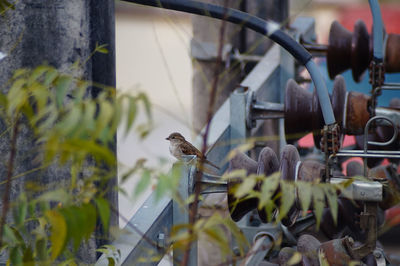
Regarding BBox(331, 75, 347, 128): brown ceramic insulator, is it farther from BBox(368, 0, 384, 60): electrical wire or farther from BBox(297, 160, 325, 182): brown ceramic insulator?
BBox(297, 160, 325, 182): brown ceramic insulator

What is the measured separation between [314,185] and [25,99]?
0.61 m

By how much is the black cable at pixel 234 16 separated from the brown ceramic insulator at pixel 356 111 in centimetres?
90

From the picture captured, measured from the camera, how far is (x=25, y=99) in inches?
52.6

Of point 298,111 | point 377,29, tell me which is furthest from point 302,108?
point 377,29

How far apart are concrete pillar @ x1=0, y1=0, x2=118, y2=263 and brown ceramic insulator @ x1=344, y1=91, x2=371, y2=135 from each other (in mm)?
1358

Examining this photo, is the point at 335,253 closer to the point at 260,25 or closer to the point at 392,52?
the point at 260,25

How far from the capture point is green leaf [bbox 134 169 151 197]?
116cm

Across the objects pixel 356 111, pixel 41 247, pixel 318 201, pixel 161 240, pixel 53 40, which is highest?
pixel 53 40

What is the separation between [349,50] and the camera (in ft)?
11.8

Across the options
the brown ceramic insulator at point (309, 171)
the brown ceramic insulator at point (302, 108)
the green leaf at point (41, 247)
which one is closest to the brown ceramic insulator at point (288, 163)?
the brown ceramic insulator at point (309, 171)

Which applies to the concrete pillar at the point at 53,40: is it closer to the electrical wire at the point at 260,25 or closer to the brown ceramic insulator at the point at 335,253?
the electrical wire at the point at 260,25

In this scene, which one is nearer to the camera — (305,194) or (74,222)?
(74,222)

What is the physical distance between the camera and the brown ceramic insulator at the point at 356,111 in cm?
310

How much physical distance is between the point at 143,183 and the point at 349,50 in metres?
2.62
